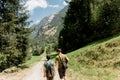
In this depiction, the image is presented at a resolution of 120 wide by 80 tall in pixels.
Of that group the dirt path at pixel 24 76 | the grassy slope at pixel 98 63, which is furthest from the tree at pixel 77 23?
the dirt path at pixel 24 76

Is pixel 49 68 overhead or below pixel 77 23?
below

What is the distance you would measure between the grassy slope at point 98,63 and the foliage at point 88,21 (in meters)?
13.2

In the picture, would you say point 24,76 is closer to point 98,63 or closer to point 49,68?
point 98,63

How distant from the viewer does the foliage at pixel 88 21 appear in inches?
1727

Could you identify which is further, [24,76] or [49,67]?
[24,76]

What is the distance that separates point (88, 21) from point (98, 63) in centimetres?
2438

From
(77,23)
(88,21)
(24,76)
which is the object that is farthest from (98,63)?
(77,23)

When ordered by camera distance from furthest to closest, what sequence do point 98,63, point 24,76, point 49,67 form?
1. point 24,76
2. point 98,63
3. point 49,67

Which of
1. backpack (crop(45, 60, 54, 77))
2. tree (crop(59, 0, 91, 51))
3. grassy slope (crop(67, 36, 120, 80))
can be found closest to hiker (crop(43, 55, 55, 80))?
backpack (crop(45, 60, 54, 77))

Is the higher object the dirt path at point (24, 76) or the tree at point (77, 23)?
the tree at point (77, 23)

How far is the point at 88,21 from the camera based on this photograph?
164 feet

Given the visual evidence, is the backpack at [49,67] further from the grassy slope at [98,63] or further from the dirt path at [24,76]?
the dirt path at [24,76]

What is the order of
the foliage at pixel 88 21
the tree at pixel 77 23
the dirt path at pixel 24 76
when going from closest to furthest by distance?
the dirt path at pixel 24 76
the foliage at pixel 88 21
the tree at pixel 77 23

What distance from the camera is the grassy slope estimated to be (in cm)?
2153
